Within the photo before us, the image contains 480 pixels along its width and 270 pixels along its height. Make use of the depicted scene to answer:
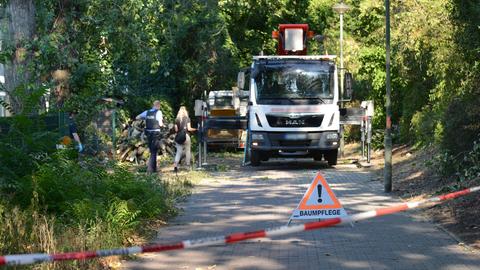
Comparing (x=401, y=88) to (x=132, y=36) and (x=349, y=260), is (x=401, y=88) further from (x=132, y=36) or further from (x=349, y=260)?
(x=349, y=260)

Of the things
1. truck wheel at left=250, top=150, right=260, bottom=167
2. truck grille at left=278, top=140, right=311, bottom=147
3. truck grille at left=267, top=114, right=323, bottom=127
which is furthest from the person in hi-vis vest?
truck grille at left=278, top=140, right=311, bottom=147

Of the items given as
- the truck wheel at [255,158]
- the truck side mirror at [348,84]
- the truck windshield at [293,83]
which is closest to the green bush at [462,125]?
the truck side mirror at [348,84]

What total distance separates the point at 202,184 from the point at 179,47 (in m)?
17.6

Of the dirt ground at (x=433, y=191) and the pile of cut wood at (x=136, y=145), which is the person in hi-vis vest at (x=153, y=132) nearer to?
the dirt ground at (x=433, y=191)

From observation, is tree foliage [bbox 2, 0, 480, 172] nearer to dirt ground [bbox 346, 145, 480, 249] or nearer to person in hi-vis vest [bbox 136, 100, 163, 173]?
dirt ground [bbox 346, 145, 480, 249]

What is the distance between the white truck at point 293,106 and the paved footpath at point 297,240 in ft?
16.2

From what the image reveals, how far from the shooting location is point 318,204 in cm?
1059

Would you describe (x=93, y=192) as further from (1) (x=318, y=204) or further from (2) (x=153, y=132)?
(2) (x=153, y=132)

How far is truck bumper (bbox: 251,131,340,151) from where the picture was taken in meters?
20.7

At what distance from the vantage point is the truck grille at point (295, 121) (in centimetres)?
2064

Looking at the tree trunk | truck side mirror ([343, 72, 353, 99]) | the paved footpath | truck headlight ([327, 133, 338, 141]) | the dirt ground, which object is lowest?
the paved footpath

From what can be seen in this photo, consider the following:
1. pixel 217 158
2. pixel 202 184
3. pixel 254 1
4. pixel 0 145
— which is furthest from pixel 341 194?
pixel 254 1

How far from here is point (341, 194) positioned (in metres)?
14.8

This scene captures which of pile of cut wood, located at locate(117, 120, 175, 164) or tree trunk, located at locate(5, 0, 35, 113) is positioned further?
pile of cut wood, located at locate(117, 120, 175, 164)
